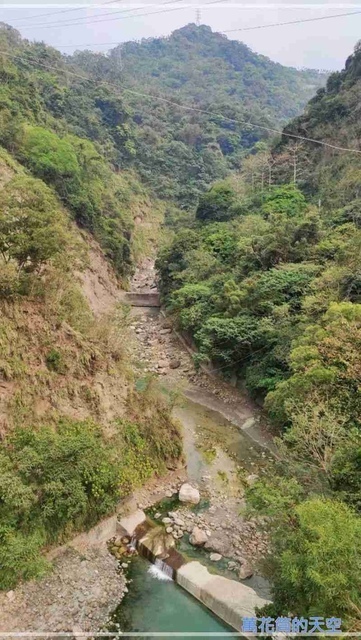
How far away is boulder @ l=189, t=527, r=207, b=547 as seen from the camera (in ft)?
40.3

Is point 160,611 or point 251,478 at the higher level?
point 160,611

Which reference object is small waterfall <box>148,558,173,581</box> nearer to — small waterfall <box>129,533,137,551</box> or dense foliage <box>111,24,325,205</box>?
small waterfall <box>129,533,137,551</box>

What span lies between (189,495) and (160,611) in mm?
4019

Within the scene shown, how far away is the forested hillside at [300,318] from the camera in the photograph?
763 cm

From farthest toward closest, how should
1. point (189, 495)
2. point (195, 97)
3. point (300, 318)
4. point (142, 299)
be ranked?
point (195, 97) < point (142, 299) < point (300, 318) < point (189, 495)

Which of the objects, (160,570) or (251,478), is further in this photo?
(251,478)

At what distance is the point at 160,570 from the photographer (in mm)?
11469

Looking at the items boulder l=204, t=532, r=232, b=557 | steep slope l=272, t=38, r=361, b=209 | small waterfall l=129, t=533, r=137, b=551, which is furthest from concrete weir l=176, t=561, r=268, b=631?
steep slope l=272, t=38, r=361, b=209

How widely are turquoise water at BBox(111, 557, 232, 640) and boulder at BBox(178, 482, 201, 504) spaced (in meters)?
3.04

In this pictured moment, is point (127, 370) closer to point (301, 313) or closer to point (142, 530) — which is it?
point (142, 530)

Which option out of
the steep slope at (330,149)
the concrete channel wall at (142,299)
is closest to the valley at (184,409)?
the steep slope at (330,149)

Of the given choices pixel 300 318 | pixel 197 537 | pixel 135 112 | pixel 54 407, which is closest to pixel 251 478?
pixel 197 537

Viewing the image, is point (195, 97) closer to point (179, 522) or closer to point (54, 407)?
point (54, 407)

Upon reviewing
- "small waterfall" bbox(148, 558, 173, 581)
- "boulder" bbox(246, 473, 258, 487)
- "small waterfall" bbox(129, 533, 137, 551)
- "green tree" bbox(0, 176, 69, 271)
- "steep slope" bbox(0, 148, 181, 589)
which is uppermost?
"green tree" bbox(0, 176, 69, 271)
